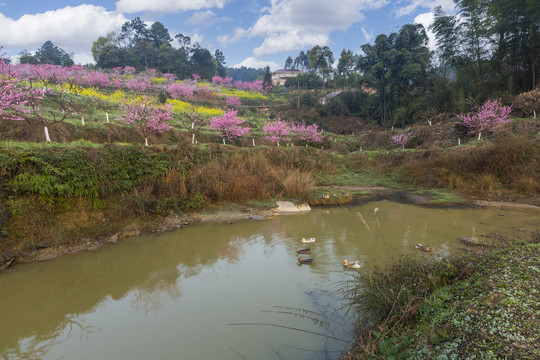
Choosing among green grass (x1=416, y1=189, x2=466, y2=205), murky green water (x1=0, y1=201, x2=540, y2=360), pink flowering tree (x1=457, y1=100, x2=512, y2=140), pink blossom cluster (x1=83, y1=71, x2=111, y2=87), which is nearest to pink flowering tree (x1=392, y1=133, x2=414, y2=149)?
pink flowering tree (x1=457, y1=100, x2=512, y2=140)

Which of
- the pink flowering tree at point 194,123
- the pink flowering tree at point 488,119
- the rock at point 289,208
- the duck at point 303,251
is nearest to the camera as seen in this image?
the duck at point 303,251

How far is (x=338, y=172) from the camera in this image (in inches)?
640

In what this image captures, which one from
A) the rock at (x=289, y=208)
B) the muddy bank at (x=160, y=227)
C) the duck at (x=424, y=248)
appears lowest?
the duck at (x=424, y=248)

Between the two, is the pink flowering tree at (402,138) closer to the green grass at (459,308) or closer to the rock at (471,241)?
the rock at (471,241)

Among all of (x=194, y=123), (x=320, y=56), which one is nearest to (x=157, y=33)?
(x=320, y=56)

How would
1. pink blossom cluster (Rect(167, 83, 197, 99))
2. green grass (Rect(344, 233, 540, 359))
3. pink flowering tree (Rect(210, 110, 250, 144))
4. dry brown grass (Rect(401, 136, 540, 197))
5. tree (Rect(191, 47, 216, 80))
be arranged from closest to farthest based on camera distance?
green grass (Rect(344, 233, 540, 359))
dry brown grass (Rect(401, 136, 540, 197))
pink flowering tree (Rect(210, 110, 250, 144))
pink blossom cluster (Rect(167, 83, 197, 99))
tree (Rect(191, 47, 216, 80))

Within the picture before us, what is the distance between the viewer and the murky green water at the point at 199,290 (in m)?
3.71

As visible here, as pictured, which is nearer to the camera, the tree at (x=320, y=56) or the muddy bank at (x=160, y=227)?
the muddy bank at (x=160, y=227)

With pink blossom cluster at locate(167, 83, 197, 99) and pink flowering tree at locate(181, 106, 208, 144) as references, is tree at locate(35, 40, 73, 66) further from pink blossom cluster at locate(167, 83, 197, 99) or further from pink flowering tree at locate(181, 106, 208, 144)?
pink flowering tree at locate(181, 106, 208, 144)

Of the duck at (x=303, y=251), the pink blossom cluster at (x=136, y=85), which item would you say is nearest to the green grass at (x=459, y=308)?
the duck at (x=303, y=251)

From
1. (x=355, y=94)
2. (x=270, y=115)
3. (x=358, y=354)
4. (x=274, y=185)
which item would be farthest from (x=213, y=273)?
(x=355, y=94)

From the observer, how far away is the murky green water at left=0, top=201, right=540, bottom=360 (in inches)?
146

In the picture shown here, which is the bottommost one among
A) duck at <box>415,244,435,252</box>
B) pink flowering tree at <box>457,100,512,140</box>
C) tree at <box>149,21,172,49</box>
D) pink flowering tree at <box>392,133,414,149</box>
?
duck at <box>415,244,435,252</box>

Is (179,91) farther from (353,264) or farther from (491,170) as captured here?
(353,264)
